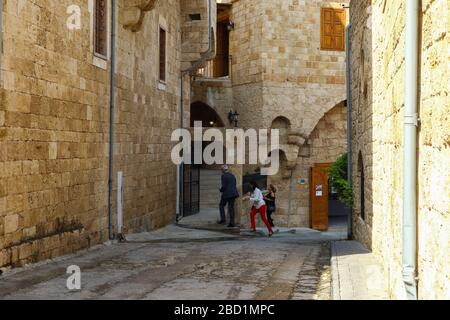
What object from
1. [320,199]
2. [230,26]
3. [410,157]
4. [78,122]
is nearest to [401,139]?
[410,157]

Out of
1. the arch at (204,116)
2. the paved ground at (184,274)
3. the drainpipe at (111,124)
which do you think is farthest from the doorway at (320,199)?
the drainpipe at (111,124)

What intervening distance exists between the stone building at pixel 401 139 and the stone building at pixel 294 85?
10224 millimetres

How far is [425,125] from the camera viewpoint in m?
3.78

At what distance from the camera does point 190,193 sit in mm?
18391

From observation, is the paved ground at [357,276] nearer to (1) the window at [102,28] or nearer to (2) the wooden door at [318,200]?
(1) the window at [102,28]

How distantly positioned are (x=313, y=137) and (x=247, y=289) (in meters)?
14.6

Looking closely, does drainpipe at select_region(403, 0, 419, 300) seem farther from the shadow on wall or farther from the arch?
the arch

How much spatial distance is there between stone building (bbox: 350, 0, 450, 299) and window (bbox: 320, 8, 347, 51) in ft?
35.2

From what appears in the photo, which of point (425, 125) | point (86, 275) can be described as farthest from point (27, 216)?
point (425, 125)

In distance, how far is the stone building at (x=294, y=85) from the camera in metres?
20.4

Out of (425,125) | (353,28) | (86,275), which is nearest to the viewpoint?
(425,125)

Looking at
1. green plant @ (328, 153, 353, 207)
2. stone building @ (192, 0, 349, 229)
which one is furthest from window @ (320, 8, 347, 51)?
green plant @ (328, 153, 353, 207)
